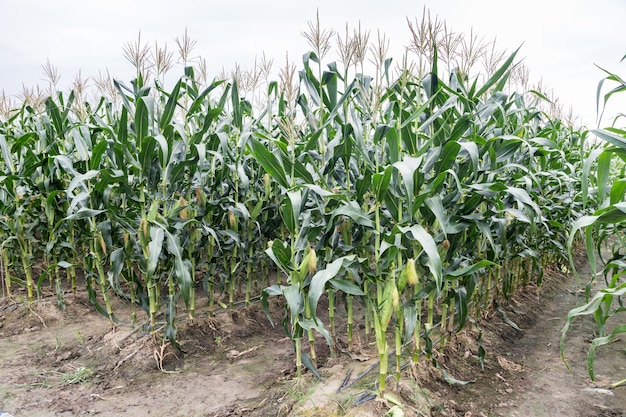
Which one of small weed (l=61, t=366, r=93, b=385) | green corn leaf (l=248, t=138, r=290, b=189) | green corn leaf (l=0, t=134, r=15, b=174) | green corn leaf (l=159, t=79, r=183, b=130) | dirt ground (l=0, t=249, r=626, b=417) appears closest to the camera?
green corn leaf (l=248, t=138, r=290, b=189)

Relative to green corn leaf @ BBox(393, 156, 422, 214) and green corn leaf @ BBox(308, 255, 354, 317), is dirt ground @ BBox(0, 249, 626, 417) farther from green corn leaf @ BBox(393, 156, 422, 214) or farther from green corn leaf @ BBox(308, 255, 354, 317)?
green corn leaf @ BBox(393, 156, 422, 214)

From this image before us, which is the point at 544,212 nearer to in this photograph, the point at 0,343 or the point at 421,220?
the point at 421,220

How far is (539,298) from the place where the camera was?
538cm

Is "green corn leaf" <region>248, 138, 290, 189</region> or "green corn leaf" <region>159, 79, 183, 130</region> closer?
"green corn leaf" <region>248, 138, 290, 189</region>

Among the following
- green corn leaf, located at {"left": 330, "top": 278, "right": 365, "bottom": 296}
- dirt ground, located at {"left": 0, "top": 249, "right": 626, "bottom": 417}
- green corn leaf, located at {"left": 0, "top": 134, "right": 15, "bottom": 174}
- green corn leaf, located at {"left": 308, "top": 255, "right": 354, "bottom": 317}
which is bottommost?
dirt ground, located at {"left": 0, "top": 249, "right": 626, "bottom": 417}

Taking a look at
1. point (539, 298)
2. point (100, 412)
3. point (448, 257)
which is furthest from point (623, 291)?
point (539, 298)

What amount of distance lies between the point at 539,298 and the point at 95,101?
5810 mm

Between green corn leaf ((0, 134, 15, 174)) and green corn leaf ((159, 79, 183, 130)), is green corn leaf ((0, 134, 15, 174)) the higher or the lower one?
the lower one

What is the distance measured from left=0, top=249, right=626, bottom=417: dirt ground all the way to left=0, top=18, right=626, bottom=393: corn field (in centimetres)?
19

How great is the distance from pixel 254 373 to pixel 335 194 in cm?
173

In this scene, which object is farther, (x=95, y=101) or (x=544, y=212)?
(x=95, y=101)

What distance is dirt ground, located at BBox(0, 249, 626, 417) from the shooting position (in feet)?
9.34

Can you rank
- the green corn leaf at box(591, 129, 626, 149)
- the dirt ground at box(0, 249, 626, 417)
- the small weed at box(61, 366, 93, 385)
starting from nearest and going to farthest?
1. the green corn leaf at box(591, 129, 626, 149)
2. the dirt ground at box(0, 249, 626, 417)
3. the small weed at box(61, 366, 93, 385)

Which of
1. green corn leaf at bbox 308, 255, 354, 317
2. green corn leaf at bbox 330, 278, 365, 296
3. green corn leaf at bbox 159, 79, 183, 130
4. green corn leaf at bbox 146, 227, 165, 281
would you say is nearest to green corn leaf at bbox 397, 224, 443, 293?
green corn leaf at bbox 308, 255, 354, 317
